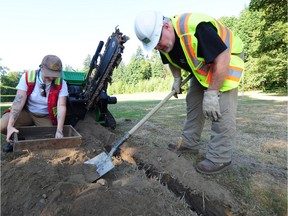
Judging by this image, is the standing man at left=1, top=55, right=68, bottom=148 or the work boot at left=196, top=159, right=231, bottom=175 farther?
the standing man at left=1, top=55, right=68, bottom=148

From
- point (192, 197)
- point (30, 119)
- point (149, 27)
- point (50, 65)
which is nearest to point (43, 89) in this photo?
point (50, 65)

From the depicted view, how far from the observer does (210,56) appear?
2574mm

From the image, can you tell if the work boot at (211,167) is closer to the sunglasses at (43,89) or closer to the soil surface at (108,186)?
the soil surface at (108,186)

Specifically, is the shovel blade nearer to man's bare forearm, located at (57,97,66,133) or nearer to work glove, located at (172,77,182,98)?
man's bare forearm, located at (57,97,66,133)

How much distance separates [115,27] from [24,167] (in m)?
2.64

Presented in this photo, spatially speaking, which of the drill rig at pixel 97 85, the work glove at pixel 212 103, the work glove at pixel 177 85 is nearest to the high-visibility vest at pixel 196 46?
the work glove at pixel 212 103

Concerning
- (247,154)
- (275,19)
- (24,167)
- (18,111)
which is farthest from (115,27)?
(275,19)

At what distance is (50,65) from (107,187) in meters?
2.13

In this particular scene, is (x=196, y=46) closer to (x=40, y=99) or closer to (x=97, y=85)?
(x=97, y=85)

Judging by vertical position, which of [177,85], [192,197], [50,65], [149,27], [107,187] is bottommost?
[192,197]

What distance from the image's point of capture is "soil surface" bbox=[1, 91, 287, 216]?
78.7 inches

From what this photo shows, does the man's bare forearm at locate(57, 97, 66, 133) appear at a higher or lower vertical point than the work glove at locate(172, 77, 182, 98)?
lower

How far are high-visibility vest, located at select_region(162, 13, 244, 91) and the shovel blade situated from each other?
149cm

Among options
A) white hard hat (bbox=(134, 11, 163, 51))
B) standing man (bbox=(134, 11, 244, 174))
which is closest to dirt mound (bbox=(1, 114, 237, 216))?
standing man (bbox=(134, 11, 244, 174))
